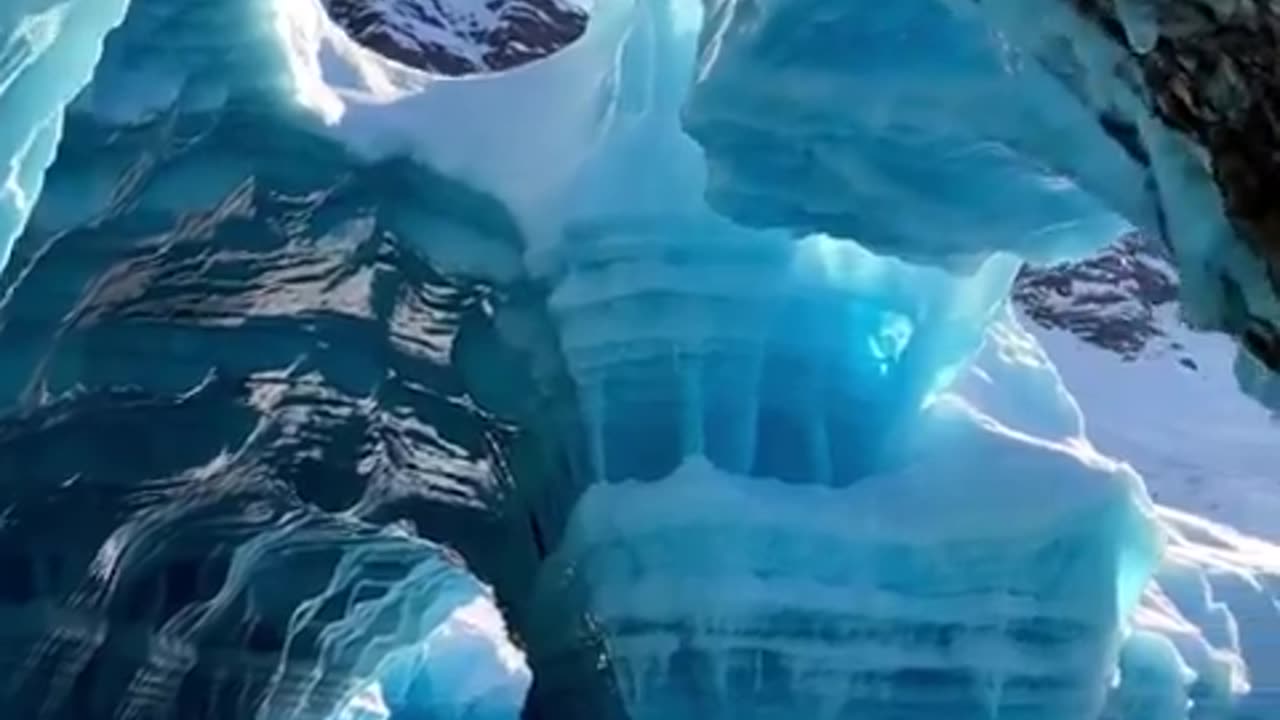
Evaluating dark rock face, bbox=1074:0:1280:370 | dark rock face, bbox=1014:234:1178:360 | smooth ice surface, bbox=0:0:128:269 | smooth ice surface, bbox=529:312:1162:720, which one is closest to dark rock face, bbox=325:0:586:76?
dark rock face, bbox=1014:234:1178:360

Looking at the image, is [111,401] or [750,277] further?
[111,401]

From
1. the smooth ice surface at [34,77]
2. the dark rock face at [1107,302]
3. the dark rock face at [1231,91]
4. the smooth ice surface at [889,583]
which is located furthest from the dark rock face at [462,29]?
the dark rock face at [1231,91]

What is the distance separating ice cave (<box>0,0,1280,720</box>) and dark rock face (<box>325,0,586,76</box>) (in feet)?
12.5

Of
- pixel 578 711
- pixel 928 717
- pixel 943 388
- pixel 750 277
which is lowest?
pixel 578 711

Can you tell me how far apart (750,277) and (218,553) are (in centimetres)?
169

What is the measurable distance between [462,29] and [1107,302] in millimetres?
2817

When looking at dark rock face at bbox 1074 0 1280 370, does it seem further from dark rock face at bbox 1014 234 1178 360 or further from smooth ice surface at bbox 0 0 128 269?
dark rock face at bbox 1014 234 1178 360

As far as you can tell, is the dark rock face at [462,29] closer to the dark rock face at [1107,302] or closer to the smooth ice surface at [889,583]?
the dark rock face at [1107,302]

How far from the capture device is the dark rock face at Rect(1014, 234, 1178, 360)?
906 centimetres

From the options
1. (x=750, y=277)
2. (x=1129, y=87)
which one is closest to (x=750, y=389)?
(x=750, y=277)

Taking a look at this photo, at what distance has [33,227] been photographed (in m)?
4.07

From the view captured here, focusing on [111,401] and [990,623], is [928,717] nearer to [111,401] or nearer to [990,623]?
[990,623]

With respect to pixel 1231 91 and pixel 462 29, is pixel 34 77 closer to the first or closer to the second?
pixel 1231 91

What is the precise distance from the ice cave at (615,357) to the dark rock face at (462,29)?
3805mm
